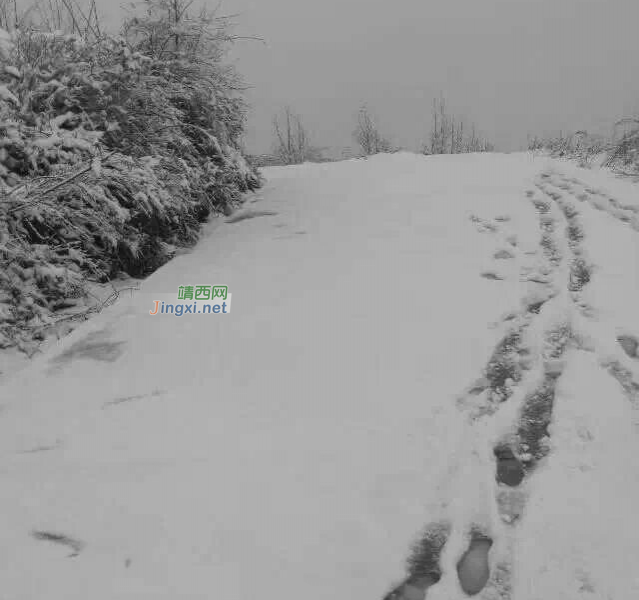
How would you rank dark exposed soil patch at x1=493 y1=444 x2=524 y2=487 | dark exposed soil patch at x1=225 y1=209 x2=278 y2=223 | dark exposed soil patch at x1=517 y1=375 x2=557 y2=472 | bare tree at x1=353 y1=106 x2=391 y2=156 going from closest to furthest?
dark exposed soil patch at x1=493 y1=444 x2=524 y2=487
dark exposed soil patch at x1=517 y1=375 x2=557 y2=472
dark exposed soil patch at x1=225 y1=209 x2=278 y2=223
bare tree at x1=353 y1=106 x2=391 y2=156

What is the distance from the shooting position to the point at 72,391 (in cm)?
238

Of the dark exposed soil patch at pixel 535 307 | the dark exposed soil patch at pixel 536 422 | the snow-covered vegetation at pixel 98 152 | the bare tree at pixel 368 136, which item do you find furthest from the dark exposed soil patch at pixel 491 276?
the bare tree at pixel 368 136

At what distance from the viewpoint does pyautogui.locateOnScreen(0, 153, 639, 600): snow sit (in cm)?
144

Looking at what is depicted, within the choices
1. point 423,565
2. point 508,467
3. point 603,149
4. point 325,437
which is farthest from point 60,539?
point 603,149

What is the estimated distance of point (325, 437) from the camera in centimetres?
198

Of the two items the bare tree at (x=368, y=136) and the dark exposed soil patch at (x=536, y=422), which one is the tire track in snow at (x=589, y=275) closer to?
the dark exposed soil patch at (x=536, y=422)

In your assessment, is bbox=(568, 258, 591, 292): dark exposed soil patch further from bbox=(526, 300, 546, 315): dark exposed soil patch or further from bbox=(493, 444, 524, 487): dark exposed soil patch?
bbox=(493, 444, 524, 487): dark exposed soil patch

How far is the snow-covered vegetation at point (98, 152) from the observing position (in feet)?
9.88

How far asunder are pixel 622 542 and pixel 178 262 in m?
3.62

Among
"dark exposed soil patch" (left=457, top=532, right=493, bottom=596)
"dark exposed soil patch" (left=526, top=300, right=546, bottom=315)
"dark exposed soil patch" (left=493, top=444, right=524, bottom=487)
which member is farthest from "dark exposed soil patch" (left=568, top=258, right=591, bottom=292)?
"dark exposed soil patch" (left=457, top=532, right=493, bottom=596)

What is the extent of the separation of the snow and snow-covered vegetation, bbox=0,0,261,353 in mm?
425

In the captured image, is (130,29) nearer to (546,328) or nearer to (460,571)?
(546,328)

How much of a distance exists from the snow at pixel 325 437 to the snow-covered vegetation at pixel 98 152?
0.42m

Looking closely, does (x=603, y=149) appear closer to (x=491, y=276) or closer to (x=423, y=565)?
(x=491, y=276)
